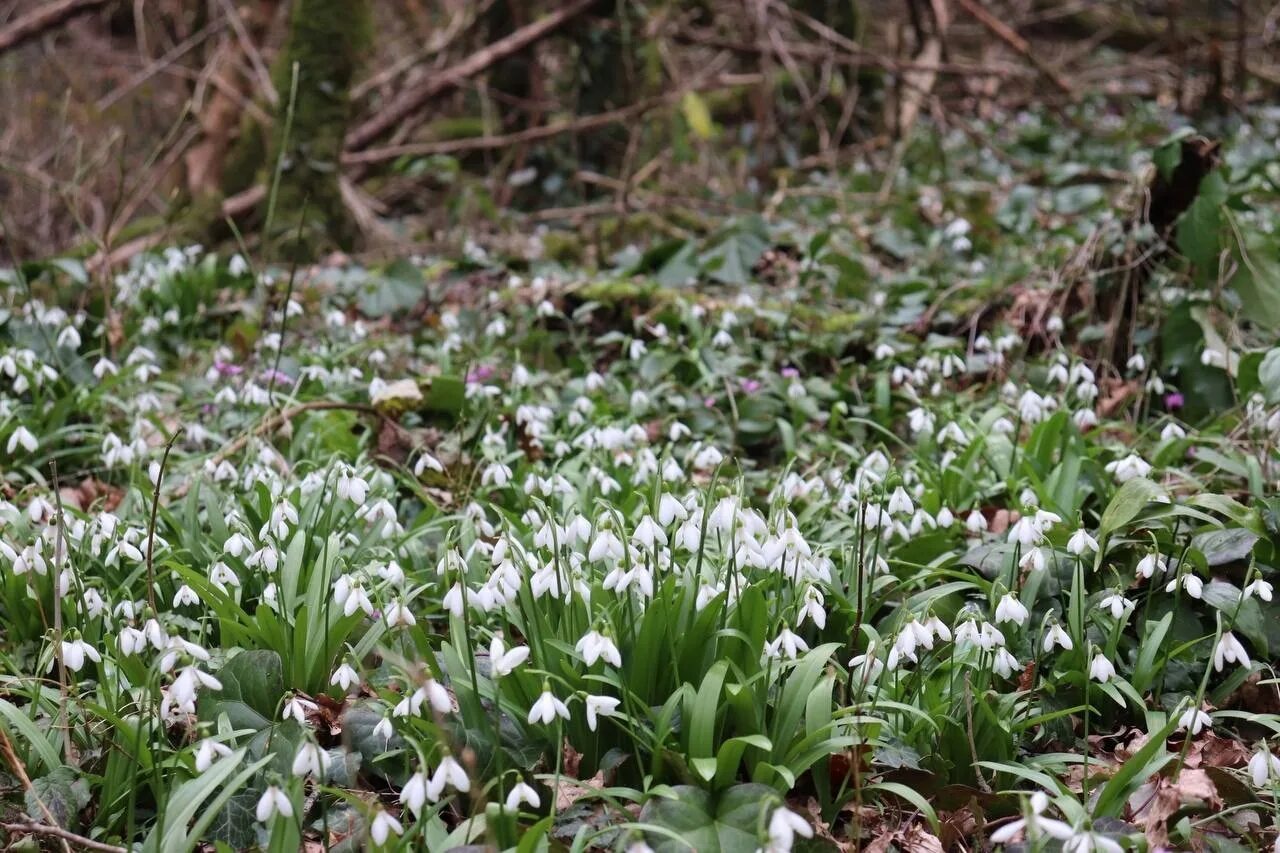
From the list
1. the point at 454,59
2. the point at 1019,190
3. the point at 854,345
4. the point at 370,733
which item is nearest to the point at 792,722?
the point at 370,733

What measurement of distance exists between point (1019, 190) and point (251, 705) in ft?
17.6

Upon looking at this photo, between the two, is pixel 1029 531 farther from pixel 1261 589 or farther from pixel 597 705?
pixel 597 705

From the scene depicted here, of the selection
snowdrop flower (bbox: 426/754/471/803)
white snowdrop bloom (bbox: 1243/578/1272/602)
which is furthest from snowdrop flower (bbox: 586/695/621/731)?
white snowdrop bloom (bbox: 1243/578/1272/602)

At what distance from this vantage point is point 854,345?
4.63 metres

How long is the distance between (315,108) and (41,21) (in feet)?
6.74

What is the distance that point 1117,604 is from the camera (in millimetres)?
2178

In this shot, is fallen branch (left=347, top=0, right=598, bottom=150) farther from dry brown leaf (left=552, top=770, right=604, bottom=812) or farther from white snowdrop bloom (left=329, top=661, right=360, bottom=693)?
dry brown leaf (left=552, top=770, right=604, bottom=812)

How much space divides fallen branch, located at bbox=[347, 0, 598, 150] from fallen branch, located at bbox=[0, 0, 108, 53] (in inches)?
69.7

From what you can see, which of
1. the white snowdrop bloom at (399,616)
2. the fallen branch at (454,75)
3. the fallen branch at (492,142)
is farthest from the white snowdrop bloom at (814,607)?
the fallen branch at (454,75)

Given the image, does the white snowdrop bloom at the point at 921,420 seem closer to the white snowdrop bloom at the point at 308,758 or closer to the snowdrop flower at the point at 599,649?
the snowdrop flower at the point at 599,649

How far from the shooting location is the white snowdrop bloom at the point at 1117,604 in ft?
7.11

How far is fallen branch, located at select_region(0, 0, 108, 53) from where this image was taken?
21.1 ft

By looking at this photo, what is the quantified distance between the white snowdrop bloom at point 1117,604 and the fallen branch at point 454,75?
231 inches

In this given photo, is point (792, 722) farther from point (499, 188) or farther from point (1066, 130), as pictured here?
point (1066, 130)
